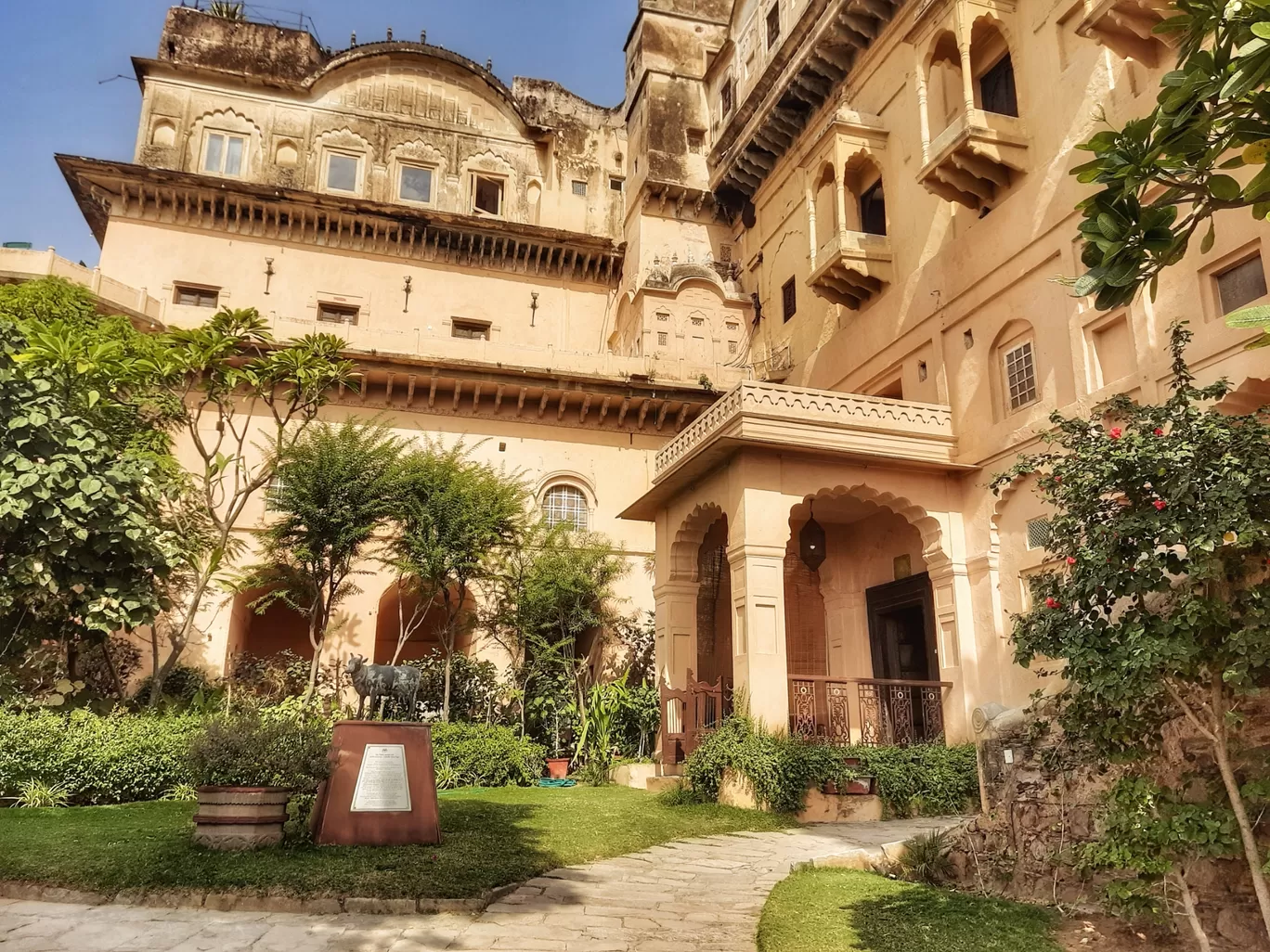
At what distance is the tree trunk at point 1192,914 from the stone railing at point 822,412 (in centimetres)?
864

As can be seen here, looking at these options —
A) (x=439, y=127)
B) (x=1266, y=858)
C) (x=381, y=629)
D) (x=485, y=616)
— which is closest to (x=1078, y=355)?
(x=1266, y=858)

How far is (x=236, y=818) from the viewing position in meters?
7.01

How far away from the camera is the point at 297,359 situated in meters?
14.8

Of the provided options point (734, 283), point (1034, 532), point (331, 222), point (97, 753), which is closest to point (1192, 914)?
point (1034, 532)

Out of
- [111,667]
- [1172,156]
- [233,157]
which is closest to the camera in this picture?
[1172,156]

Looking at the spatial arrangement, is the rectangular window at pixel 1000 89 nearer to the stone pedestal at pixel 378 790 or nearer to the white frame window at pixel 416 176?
the stone pedestal at pixel 378 790

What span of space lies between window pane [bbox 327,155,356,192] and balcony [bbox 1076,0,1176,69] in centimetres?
1872

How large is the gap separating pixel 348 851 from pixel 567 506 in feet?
43.8

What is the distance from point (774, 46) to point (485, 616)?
13.7m

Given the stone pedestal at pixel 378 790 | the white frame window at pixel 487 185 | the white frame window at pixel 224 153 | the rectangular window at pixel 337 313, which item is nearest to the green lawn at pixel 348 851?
the stone pedestal at pixel 378 790

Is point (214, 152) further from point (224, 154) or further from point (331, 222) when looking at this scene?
point (331, 222)

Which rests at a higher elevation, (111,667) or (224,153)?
(224,153)

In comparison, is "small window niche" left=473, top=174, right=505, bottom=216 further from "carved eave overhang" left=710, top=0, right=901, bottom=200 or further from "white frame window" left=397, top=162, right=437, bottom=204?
"carved eave overhang" left=710, top=0, right=901, bottom=200

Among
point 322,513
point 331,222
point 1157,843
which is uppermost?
point 331,222
